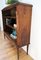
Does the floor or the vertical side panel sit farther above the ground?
the vertical side panel

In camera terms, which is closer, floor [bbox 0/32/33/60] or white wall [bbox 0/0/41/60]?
white wall [bbox 0/0/41/60]

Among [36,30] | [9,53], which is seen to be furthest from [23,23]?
[9,53]

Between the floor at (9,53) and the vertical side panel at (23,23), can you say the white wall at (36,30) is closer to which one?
the vertical side panel at (23,23)

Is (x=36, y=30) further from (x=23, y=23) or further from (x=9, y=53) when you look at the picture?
(x=9, y=53)

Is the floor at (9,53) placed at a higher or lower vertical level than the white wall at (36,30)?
lower

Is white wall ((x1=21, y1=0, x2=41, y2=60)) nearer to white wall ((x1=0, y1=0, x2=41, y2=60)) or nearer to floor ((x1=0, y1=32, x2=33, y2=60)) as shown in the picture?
white wall ((x1=0, y1=0, x2=41, y2=60))

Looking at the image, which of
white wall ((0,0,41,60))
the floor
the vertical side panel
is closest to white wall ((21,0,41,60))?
white wall ((0,0,41,60))

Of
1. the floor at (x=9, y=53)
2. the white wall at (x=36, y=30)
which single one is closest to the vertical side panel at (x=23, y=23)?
the white wall at (x=36, y=30)

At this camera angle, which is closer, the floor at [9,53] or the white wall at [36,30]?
the white wall at [36,30]

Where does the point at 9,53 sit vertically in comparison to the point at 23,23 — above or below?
below

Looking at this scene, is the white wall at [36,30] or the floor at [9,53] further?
the floor at [9,53]

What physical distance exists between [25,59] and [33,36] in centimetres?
61

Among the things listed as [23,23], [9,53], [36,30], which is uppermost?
[23,23]

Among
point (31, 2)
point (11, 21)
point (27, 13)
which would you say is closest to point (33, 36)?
point (27, 13)
